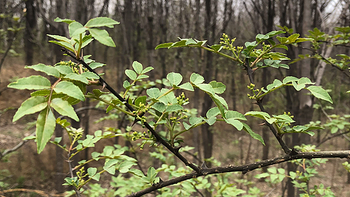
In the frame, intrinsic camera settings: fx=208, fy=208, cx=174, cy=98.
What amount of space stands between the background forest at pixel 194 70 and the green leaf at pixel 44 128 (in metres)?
1.19

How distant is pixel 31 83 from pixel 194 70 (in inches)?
274

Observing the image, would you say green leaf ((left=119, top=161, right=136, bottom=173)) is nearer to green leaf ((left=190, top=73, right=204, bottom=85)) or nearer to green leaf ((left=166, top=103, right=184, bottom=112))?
green leaf ((left=166, top=103, right=184, bottom=112))

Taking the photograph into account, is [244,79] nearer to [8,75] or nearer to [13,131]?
[13,131]

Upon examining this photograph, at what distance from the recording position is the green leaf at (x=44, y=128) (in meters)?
0.43

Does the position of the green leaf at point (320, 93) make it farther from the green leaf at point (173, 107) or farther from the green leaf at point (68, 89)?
the green leaf at point (68, 89)

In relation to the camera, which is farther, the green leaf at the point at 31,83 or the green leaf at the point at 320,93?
the green leaf at the point at 320,93

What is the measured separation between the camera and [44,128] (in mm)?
447

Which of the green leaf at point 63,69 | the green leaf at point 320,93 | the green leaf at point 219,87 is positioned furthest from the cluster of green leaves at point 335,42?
the green leaf at point 63,69

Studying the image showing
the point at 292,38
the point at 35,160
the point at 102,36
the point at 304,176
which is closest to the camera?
the point at 102,36

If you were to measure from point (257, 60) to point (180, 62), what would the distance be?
8.39m

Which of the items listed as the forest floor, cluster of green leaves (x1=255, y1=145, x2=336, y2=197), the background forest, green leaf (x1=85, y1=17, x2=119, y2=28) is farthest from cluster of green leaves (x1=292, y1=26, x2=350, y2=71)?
the forest floor

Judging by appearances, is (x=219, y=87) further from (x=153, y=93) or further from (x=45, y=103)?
(x=45, y=103)

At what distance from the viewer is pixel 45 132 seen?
1.46 ft

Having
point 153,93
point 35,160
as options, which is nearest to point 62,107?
point 153,93
